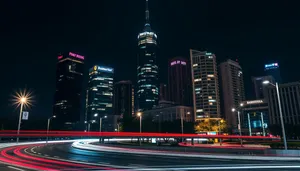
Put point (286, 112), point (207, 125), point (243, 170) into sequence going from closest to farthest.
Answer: point (243, 170) < point (207, 125) < point (286, 112)

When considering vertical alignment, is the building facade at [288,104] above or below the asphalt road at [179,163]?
above

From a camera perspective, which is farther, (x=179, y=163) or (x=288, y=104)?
(x=288, y=104)

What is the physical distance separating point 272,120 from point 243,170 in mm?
196012

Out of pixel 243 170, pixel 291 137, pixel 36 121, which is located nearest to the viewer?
pixel 243 170

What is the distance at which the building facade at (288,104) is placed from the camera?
178 m

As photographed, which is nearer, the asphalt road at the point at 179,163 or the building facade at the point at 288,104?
the asphalt road at the point at 179,163

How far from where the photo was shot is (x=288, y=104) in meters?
183

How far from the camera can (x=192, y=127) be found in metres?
144

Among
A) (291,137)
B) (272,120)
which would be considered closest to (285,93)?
(272,120)

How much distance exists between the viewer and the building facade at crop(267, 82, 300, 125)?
17825cm

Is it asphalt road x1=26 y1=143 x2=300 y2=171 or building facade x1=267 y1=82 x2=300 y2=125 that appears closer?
asphalt road x1=26 y1=143 x2=300 y2=171

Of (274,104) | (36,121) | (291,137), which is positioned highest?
(274,104)

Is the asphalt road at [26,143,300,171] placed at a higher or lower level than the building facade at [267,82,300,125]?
lower

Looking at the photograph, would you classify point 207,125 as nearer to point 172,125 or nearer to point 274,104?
point 172,125
